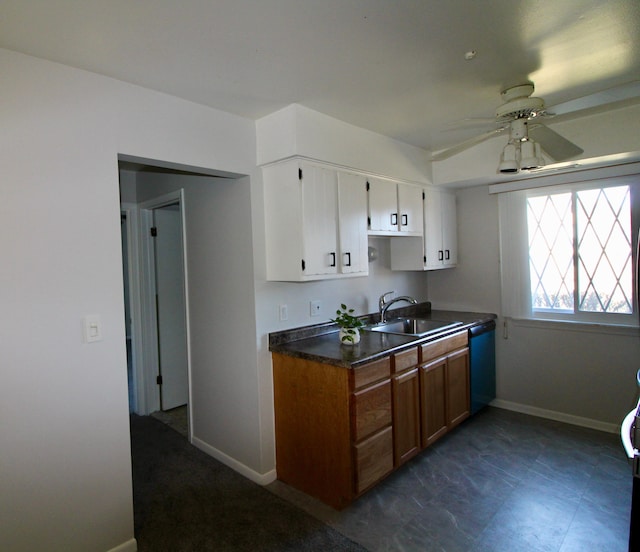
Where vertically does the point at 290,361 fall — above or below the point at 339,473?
above

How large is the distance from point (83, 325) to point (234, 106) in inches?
56.8

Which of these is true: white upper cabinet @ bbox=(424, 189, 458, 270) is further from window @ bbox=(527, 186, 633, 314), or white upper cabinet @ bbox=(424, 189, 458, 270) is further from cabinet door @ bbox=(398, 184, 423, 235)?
window @ bbox=(527, 186, 633, 314)

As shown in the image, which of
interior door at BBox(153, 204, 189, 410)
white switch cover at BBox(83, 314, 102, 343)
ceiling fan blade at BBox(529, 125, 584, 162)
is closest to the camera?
white switch cover at BBox(83, 314, 102, 343)

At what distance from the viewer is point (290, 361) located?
2502 millimetres

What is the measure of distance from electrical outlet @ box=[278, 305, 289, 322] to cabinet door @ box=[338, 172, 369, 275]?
0.46 m

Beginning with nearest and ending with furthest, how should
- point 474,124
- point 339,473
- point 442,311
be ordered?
point 339,473 → point 474,124 → point 442,311

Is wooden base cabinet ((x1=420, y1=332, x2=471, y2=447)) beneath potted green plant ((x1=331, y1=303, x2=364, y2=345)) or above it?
beneath

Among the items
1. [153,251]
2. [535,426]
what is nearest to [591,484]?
[535,426]

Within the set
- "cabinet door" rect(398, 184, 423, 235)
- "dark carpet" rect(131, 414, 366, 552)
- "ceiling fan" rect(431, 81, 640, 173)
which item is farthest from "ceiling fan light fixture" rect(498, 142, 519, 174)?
"dark carpet" rect(131, 414, 366, 552)

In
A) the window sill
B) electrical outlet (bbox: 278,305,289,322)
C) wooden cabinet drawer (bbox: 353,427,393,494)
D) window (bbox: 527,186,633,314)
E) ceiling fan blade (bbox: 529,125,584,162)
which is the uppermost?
ceiling fan blade (bbox: 529,125,584,162)

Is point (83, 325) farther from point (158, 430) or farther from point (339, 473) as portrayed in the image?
point (158, 430)

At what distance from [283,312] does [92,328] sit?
1153 mm

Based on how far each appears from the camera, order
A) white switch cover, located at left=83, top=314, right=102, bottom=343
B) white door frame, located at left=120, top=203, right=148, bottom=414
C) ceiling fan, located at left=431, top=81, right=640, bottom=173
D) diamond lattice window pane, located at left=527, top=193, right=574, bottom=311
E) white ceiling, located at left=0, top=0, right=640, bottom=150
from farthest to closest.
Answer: white door frame, located at left=120, top=203, right=148, bottom=414
diamond lattice window pane, located at left=527, top=193, right=574, bottom=311
ceiling fan, located at left=431, top=81, right=640, bottom=173
white switch cover, located at left=83, top=314, right=102, bottom=343
white ceiling, located at left=0, top=0, right=640, bottom=150

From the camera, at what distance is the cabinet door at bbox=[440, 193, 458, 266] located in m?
3.73
